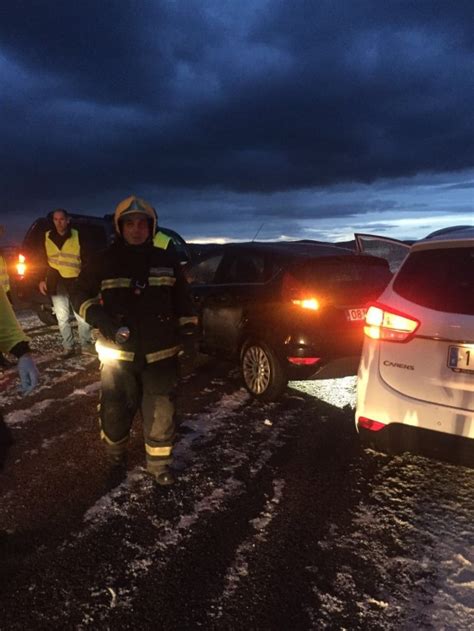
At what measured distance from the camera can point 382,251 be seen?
559cm

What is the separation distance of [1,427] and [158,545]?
3.53 ft

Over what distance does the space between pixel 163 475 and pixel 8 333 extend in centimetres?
142

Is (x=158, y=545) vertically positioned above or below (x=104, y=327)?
below

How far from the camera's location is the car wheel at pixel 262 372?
5.11 m

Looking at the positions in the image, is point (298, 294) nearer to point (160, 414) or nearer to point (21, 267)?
point (160, 414)

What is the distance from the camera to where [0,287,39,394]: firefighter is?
2867mm

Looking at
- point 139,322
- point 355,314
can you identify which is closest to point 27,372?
point 139,322

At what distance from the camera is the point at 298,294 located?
4840mm

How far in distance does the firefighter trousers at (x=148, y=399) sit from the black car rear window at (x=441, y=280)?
163cm

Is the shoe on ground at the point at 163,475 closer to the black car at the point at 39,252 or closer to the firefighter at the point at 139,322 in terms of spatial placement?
the firefighter at the point at 139,322

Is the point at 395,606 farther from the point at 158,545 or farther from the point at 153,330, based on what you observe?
the point at 153,330

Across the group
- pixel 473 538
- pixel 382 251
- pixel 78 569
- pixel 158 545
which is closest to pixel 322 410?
pixel 382 251

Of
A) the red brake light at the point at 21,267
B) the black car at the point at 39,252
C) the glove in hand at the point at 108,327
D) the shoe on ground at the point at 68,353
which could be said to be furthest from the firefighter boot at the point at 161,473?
the red brake light at the point at 21,267

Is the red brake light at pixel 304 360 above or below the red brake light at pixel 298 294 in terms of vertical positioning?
below
